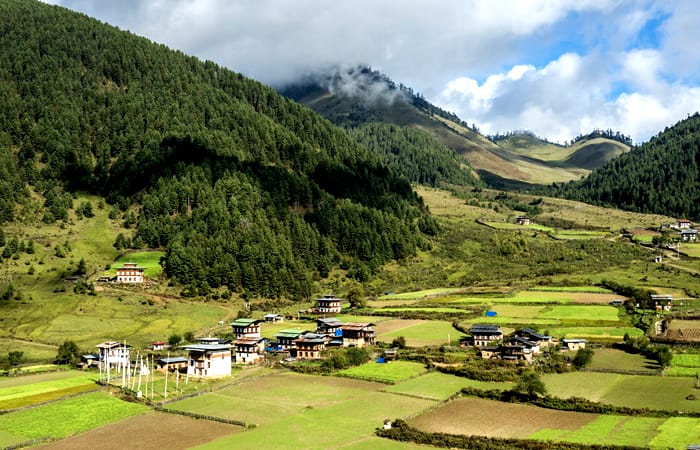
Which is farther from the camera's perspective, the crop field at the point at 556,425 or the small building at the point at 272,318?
the small building at the point at 272,318

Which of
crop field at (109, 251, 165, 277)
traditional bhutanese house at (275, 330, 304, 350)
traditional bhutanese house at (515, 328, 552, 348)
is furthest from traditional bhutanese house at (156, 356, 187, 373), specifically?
crop field at (109, 251, 165, 277)

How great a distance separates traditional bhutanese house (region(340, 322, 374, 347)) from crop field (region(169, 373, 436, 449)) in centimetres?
1904

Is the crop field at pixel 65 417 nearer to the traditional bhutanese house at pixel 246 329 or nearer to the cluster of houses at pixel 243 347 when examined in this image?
the cluster of houses at pixel 243 347

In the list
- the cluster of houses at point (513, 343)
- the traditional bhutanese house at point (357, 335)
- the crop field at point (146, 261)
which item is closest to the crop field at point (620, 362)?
the cluster of houses at point (513, 343)

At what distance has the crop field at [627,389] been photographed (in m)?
62.4

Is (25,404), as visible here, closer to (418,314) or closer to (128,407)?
(128,407)

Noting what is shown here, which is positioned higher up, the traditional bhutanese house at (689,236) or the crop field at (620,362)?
the traditional bhutanese house at (689,236)

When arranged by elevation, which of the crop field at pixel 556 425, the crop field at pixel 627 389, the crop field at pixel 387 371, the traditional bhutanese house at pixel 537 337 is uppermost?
the traditional bhutanese house at pixel 537 337

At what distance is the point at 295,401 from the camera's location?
68.2 meters

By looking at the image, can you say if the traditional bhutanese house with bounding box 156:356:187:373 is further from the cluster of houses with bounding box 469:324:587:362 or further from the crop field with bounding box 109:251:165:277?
the crop field with bounding box 109:251:165:277

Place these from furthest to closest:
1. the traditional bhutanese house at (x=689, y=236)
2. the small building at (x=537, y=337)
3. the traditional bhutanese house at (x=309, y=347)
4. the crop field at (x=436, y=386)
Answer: the traditional bhutanese house at (x=689, y=236) < the traditional bhutanese house at (x=309, y=347) < the small building at (x=537, y=337) < the crop field at (x=436, y=386)

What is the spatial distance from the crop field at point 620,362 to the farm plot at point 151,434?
138ft

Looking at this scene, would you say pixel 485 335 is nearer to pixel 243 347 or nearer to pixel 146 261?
pixel 243 347

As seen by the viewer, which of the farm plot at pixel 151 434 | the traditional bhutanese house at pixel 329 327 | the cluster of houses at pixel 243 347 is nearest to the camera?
the farm plot at pixel 151 434
